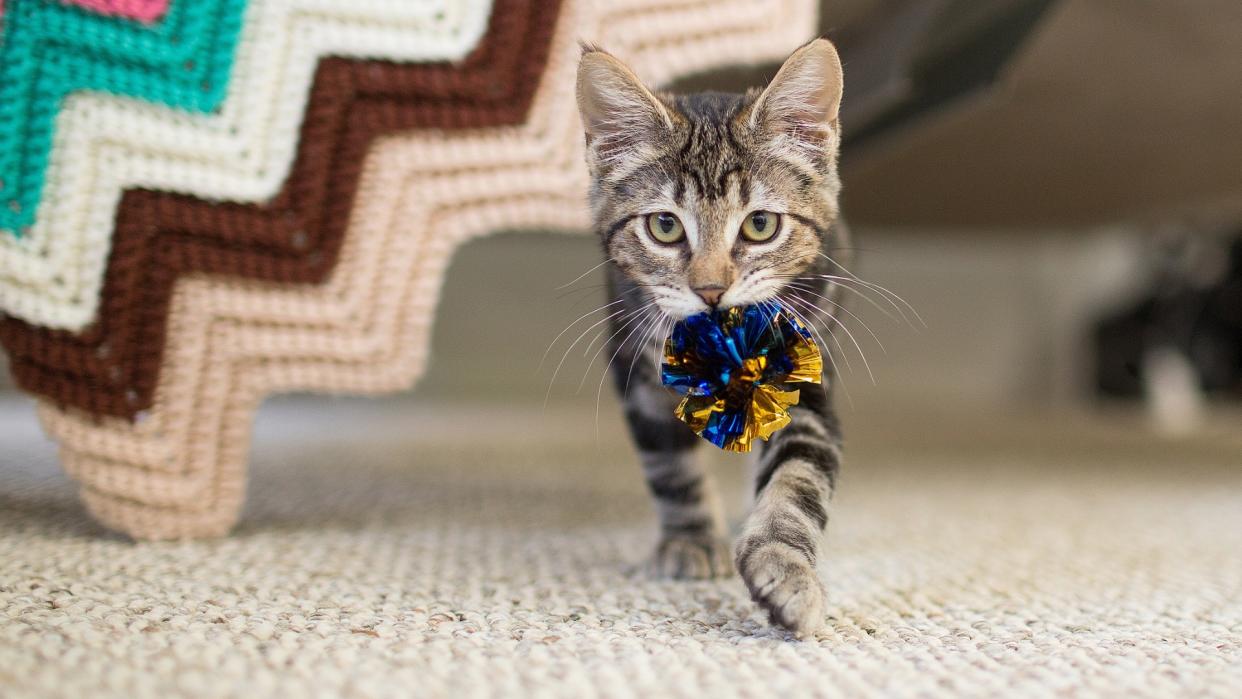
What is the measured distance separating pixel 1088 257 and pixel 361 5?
332cm

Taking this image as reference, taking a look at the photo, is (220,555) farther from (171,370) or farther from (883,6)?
(883,6)

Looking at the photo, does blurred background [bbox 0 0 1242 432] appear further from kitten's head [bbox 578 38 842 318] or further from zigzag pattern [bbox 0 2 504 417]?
zigzag pattern [bbox 0 2 504 417]

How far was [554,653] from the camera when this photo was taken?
563 millimetres

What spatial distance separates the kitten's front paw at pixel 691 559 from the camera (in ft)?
2.73

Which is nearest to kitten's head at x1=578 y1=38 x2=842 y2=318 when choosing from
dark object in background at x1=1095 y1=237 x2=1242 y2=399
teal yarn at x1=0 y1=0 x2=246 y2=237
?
teal yarn at x1=0 y1=0 x2=246 y2=237

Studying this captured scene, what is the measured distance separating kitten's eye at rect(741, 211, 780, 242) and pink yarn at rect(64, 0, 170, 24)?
589 mm

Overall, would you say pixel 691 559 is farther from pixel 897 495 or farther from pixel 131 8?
pixel 131 8

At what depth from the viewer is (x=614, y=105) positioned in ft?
2.62

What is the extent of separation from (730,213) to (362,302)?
40 cm

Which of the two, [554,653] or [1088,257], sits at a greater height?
[1088,257]

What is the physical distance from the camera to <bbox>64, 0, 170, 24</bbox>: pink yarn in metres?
0.80

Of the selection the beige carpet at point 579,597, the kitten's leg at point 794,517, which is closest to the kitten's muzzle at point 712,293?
the kitten's leg at point 794,517

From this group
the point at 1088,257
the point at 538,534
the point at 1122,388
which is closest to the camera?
the point at 538,534

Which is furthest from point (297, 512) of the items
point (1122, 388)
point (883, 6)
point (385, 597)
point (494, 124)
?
point (1122, 388)
